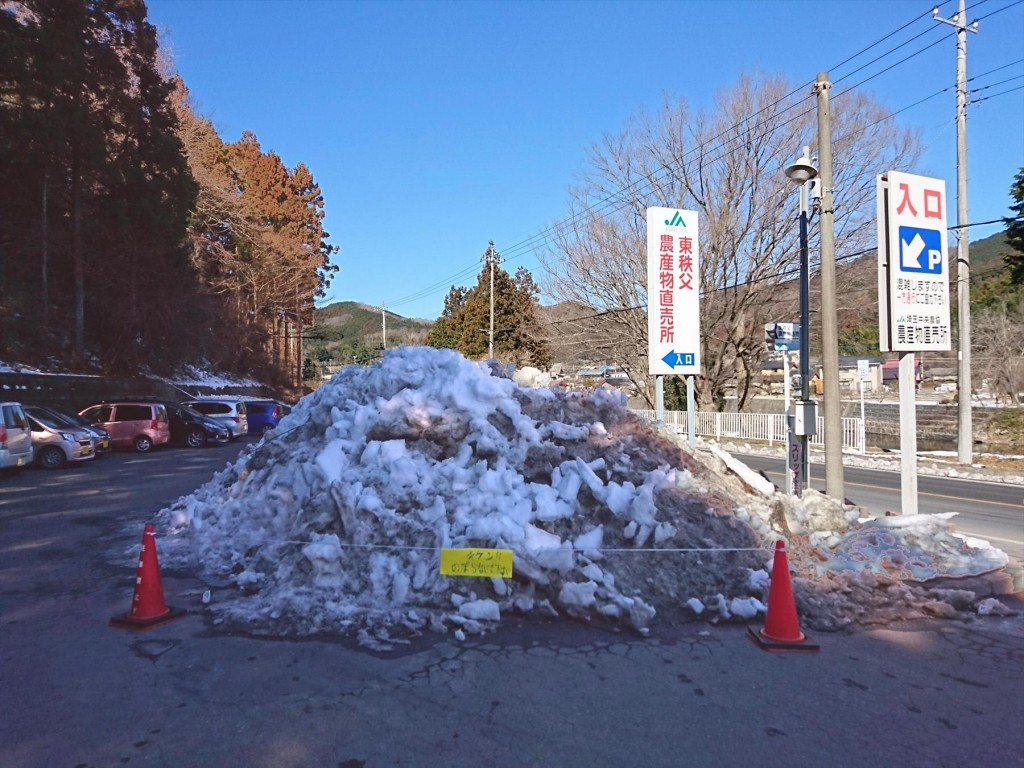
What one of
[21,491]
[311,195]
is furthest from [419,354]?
[311,195]

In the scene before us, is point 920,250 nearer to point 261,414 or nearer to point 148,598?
point 148,598

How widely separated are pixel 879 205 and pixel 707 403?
23.7 metres

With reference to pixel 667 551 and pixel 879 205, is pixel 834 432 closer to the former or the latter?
Answer: pixel 879 205

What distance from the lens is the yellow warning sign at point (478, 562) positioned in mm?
5867

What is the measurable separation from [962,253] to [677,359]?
46.1 ft

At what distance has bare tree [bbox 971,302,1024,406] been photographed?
32.4 meters

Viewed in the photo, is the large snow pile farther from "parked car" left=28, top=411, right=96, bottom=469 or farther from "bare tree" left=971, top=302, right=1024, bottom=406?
"bare tree" left=971, top=302, right=1024, bottom=406

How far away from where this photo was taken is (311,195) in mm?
55781

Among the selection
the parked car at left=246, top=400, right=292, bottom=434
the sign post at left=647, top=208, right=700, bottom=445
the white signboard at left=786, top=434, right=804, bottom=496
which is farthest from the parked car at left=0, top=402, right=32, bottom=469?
the white signboard at left=786, top=434, right=804, bottom=496

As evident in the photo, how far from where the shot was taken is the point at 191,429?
23.9 metres

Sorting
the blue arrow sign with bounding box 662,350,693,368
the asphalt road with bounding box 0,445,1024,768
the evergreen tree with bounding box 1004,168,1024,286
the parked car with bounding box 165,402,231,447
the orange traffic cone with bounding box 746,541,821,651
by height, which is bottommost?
the asphalt road with bounding box 0,445,1024,768

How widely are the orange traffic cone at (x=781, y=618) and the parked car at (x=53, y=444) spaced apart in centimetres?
1708

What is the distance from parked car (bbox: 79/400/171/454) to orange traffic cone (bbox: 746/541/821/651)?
69.0 ft

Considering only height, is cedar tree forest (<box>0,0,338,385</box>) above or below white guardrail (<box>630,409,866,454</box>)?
above
